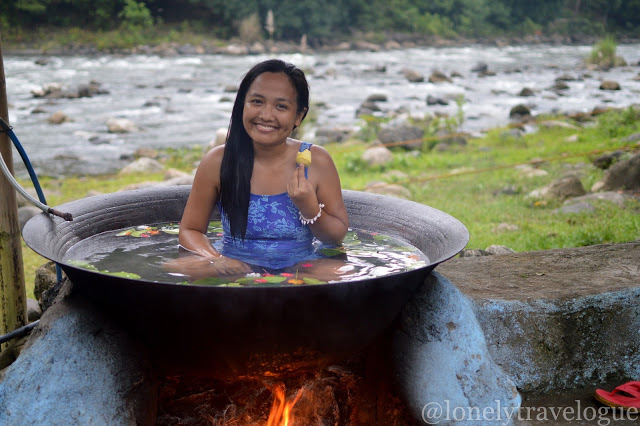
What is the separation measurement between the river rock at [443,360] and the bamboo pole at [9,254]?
176 cm

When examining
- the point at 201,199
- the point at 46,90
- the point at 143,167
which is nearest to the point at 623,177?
the point at 201,199

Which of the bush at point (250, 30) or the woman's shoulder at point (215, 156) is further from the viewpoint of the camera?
the bush at point (250, 30)

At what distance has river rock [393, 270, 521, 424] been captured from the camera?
2195mm

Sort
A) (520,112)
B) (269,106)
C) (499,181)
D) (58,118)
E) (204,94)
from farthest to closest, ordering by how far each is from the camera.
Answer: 1. (204,94)
2. (520,112)
3. (58,118)
4. (499,181)
5. (269,106)

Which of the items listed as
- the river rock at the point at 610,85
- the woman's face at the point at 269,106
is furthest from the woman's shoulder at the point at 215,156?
the river rock at the point at 610,85

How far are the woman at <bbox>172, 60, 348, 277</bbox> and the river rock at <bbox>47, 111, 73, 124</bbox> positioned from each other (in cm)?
1062

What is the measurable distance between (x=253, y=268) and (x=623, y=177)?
16.1ft

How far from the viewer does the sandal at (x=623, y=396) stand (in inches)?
104

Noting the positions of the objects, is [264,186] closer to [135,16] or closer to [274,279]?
[274,279]

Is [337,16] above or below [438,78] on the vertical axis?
above

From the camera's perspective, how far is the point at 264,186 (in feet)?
8.87

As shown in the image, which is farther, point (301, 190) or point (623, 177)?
point (623, 177)

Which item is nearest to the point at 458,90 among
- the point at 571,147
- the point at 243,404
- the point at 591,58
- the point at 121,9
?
the point at 591,58

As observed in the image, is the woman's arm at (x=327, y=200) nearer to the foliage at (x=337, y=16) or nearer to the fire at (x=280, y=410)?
the fire at (x=280, y=410)
